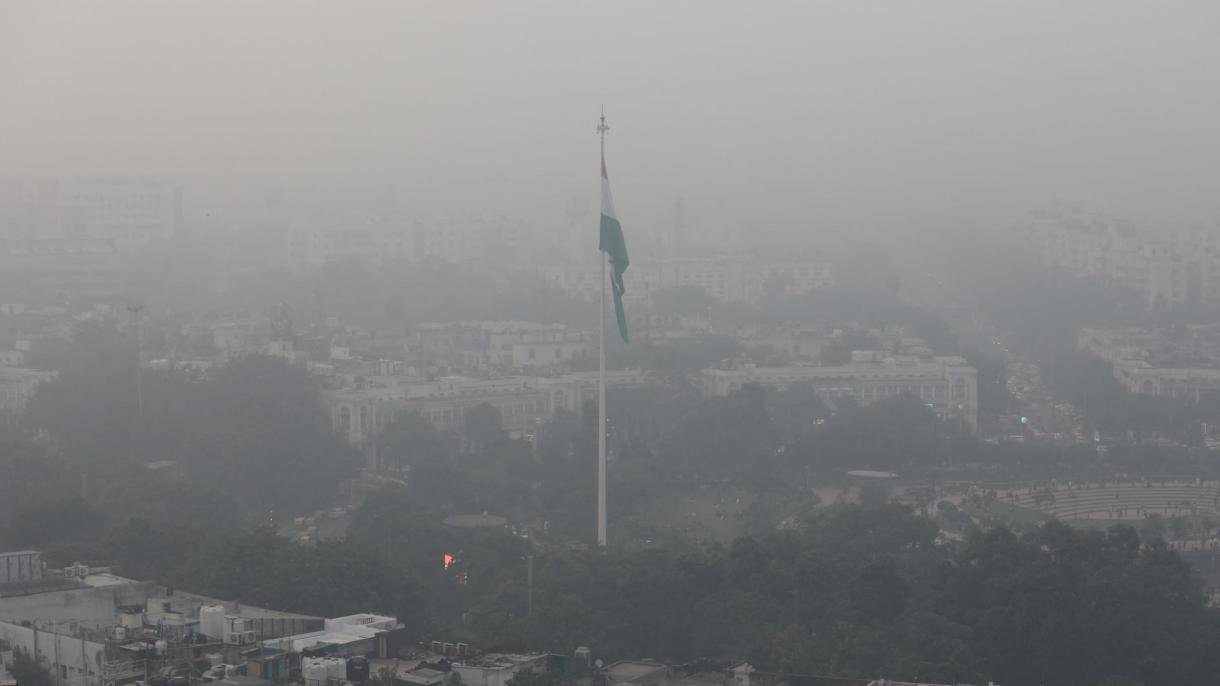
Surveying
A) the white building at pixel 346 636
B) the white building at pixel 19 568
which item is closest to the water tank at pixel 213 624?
the white building at pixel 346 636

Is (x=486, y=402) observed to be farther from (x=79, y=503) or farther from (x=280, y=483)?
(x=79, y=503)

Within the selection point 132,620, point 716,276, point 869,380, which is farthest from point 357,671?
point 716,276

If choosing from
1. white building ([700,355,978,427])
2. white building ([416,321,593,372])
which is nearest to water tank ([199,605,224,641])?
white building ([700,355,978,427])

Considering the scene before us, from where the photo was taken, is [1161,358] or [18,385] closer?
[18,385]

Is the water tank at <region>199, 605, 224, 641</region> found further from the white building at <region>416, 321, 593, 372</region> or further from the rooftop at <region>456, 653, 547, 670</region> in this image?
the white building at <region>416, 321, 593, 372</region>

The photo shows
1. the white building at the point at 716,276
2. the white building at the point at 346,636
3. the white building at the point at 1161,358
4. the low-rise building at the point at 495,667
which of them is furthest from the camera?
the white building at the point at 716,276

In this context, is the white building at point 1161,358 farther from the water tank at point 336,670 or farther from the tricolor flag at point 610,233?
the water tank at point 336,670

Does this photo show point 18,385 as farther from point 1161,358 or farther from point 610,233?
point 1161,358

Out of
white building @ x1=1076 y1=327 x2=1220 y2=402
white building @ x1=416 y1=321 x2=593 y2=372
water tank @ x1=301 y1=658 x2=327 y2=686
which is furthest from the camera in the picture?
white building @ x1=416 y1=321 x2=593 y2=372
